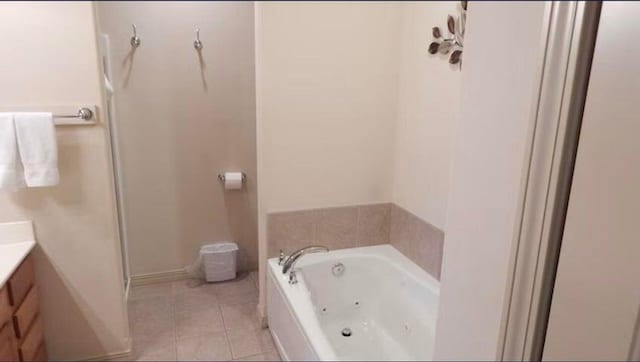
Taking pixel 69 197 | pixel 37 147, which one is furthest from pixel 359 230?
pixel 37 147

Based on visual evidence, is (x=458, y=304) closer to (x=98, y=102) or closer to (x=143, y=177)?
(x=98, y=102)

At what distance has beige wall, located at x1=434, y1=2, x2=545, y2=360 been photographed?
0.49 meters

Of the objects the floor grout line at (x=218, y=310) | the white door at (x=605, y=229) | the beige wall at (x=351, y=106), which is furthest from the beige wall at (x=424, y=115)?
the white door at (x=605, y=229)

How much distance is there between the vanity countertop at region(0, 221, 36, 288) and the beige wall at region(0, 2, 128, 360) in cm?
3

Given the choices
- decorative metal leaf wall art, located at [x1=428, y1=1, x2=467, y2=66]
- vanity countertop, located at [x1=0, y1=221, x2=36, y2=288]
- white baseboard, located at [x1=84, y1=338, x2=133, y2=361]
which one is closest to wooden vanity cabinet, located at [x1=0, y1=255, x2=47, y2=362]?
vanity countertop, located at [x1=0, y1=221, x2=36, y2=288]

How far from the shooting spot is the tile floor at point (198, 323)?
207cm

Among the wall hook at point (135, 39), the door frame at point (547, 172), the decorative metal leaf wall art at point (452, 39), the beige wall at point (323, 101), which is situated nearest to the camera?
the door frame at point (547, 172)

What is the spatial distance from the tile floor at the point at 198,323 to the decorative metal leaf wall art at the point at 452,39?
1672 mm

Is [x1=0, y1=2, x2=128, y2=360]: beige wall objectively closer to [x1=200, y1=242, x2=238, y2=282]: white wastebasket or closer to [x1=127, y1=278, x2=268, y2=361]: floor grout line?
[x1=127, y1=278, x2=268, y2=361]: floor grout line

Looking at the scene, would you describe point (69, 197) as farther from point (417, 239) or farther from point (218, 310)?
point (417, 239)

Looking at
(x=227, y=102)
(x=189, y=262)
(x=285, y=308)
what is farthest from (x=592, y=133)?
(x=189, y=262)

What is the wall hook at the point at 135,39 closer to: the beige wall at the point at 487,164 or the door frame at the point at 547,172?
the beige wall at the point at 487,164

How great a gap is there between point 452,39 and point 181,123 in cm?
167

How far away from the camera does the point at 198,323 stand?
2.33 metres
